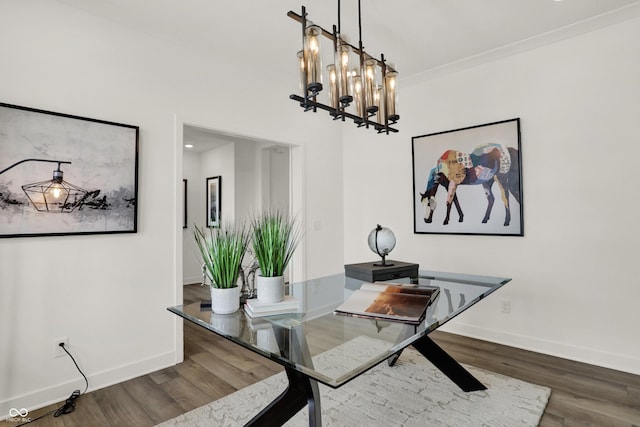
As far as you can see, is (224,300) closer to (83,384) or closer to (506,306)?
(83,384)

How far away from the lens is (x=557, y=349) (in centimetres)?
268

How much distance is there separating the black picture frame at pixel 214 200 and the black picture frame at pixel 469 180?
349cm

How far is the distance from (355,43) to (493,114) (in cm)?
138

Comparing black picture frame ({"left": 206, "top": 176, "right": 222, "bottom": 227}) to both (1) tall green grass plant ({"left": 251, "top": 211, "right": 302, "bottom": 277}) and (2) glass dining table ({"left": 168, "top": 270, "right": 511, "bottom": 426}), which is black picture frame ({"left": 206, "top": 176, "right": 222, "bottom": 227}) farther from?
(1) tall green grass plant ({"left": 251, "top": 211, "right": 302, "bottom": 277})

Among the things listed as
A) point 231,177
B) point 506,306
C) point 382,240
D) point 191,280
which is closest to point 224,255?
point 382,240

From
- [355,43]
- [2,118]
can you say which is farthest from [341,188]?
[2,118]

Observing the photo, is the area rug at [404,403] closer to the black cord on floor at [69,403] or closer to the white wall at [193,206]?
the black cord on floor at [69,403]

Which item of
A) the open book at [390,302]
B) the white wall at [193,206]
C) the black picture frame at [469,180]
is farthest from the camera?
the white wall at [193,206]

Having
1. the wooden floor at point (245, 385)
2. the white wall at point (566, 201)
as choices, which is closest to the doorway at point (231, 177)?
the wooden floor at point (245, 385)

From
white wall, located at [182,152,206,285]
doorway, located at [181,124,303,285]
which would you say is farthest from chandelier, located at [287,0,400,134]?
white wall, located at [182,152,206,285]

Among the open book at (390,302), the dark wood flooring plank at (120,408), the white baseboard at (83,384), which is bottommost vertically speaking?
the dark wood flooring plank at (120,408)

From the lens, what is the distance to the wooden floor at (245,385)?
6.23 feet

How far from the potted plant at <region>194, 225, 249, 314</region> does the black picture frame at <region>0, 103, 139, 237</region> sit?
1279mm

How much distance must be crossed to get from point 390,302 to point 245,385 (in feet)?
4.41
